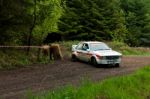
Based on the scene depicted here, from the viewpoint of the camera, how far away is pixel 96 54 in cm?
2894

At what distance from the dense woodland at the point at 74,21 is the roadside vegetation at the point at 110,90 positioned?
8.79m

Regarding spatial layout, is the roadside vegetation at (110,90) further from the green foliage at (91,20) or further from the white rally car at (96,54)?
the green foliage at (91,20)

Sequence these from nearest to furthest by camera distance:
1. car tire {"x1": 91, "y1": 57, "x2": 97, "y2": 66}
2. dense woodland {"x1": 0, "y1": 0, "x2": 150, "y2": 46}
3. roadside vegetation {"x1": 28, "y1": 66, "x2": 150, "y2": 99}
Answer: roadside vegetation {"x1": 28, "y1": 66, "x2": 150, "y2": 99} → dense woodland {"x1": 0, "y1": 0, "x2": 150, "y2": 46} → car tire {"x1": 91, "y1": 57, "x2": 97, "y2": 66}

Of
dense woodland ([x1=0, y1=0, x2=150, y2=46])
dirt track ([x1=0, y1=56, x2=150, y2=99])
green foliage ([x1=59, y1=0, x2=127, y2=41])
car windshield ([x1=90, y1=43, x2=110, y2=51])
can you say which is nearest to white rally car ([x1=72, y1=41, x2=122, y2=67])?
car windshield ([x1=90, y1=43, x2=110, y2=51])

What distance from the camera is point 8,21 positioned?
A: 87.0ft

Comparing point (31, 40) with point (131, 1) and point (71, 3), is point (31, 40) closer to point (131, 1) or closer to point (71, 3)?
point (71, 3)

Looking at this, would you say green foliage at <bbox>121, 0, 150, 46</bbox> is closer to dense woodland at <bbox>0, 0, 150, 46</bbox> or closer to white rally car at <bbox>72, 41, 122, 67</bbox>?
dense woodland at <bbox>0, 0, 150, 46</bbox>

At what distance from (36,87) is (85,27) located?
39570 mm

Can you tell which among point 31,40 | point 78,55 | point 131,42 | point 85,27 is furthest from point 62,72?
point 131,42

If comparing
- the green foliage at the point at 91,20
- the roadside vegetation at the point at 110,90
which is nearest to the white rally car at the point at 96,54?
the roadside vegetation at the point at 110,90

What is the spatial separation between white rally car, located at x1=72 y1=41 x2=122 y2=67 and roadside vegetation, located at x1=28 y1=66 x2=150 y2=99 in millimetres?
5505

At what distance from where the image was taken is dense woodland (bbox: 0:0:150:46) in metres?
27.1

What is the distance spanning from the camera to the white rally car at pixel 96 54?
93.4ft

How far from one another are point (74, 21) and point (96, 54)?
93.8 ft
